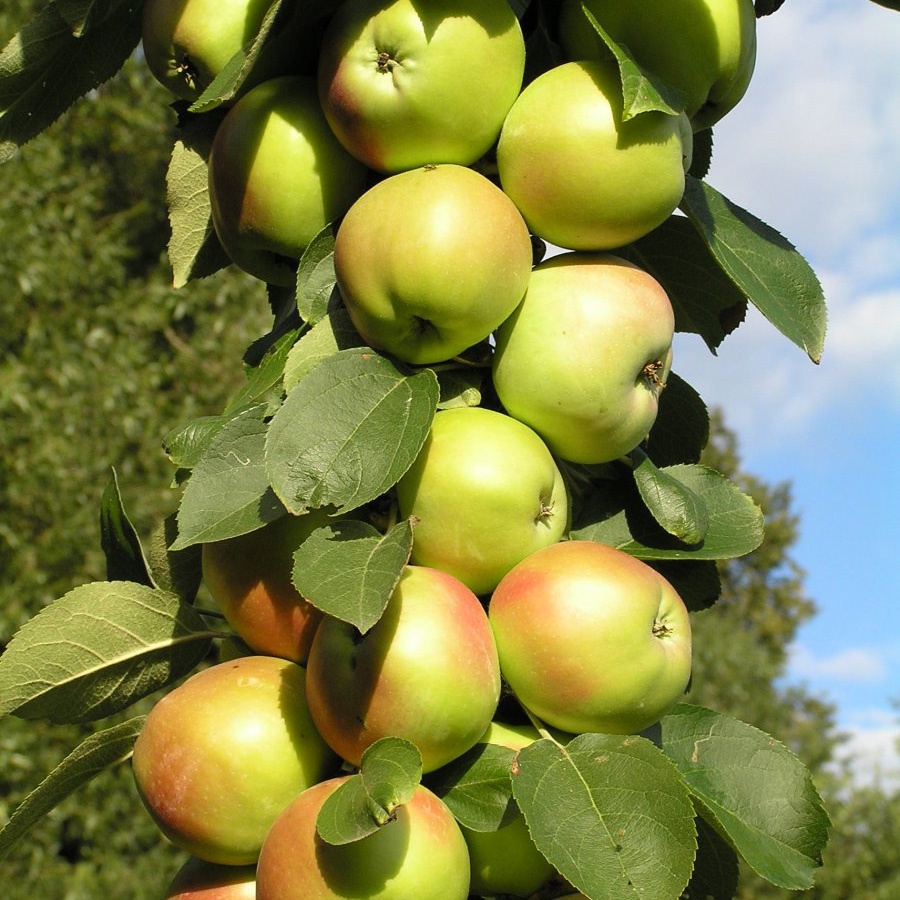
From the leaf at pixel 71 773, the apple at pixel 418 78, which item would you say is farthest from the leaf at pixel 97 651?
the apple at pixel 418 78

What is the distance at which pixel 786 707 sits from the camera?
10.2m

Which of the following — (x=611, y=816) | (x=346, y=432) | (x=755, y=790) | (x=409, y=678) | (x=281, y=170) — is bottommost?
(x=755, y=790)

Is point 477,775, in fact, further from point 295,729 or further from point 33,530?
point 33,530

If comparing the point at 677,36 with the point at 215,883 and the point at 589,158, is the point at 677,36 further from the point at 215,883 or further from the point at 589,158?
the point at 215,883

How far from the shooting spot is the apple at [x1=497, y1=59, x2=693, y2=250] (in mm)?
780

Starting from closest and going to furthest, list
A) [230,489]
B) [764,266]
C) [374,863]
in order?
[374,863] → [230,489] → [764,266]

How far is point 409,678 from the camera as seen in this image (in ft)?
2.28

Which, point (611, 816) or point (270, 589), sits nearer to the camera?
point (611, 816)

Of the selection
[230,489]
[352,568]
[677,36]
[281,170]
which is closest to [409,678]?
[352,568]

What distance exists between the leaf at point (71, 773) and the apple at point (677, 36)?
0.65 m

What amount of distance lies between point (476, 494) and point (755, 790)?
32 centimetres

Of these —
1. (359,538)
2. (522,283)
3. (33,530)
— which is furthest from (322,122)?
(33,530)

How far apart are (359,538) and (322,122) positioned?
1.15 feet

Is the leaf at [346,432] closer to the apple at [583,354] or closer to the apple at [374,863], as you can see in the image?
the apple at [583,354]
